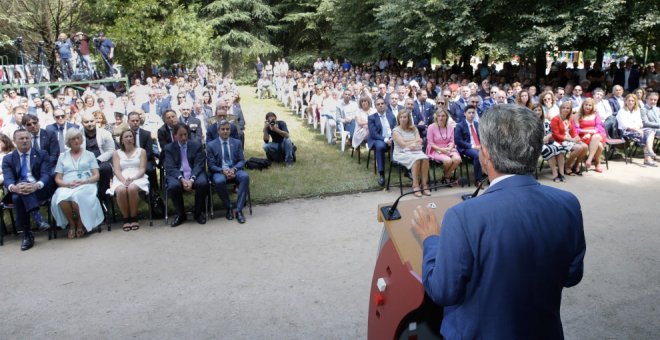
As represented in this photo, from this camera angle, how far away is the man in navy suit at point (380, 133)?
825 cm

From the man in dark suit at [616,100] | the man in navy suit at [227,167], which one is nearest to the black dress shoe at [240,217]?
the man in navy suit at [227,167]

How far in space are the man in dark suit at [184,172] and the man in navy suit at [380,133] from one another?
2888mm

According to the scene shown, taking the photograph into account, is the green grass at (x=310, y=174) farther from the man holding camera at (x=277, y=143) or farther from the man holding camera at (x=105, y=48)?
the man holding camera at (x=105, y=48)

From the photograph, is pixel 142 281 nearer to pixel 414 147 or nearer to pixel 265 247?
pixel 265 247

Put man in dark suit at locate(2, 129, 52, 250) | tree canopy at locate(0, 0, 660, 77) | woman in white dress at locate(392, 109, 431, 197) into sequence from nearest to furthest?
man in dark suit at locate(2, 129, 52, 250), woman in white dress at locate(392, 109, 431, 197), tree canopy at locate(0, 0, 660, 77)

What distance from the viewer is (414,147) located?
764 cm

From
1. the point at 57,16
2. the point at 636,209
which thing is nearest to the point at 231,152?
the point at 636,209

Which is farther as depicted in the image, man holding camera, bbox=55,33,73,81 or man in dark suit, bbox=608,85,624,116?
man holding camera, bbox=55,33,73,81

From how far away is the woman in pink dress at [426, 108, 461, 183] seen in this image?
7.83 m

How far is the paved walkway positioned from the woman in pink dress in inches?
68.1

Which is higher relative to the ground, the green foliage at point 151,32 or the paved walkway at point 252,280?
the green foliage at point 151,32

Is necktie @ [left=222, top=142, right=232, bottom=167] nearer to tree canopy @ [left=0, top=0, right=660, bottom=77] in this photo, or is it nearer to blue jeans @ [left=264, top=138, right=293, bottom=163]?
blue jeans @ [left=264, top=138, right=293, bottom=163]

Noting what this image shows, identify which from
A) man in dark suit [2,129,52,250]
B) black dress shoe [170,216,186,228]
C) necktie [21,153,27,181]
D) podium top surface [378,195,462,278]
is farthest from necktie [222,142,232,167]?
podium top surface [378,195,462,278]

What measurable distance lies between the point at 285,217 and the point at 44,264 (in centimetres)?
285
